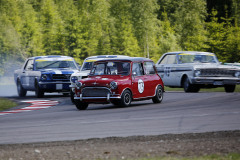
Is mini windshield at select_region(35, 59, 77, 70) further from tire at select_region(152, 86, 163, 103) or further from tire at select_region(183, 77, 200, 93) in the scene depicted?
tire at select_region(152, 86, 163, 103)

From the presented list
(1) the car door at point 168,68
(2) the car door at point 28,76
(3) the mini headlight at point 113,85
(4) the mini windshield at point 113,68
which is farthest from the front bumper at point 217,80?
(2) the car door at point 28,76

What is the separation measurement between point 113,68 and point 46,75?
6.50 meters

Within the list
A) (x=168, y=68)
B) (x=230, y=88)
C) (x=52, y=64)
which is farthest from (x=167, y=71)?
(x=52, y=64)

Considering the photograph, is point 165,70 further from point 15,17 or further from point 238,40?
point 15,17

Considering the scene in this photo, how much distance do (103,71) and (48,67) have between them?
7.23 m

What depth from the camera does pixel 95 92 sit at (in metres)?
14.9

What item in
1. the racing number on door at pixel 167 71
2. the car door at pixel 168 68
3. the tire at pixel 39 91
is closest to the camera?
the tire at pixel 39 91

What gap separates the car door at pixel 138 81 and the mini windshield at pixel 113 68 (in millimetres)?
245

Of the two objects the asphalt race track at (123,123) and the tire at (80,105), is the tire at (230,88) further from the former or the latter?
the tire at (80,105)

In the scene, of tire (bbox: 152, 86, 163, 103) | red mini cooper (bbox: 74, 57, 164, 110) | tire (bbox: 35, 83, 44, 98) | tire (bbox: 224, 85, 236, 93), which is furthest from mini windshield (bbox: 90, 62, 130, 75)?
tire (bbox: 224, 85, 236, 93)

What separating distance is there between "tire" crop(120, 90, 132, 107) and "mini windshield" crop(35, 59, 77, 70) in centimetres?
779

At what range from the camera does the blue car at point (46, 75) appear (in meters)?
21.5

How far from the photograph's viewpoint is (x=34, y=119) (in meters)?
12.9

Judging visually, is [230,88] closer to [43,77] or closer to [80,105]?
[43,77]
